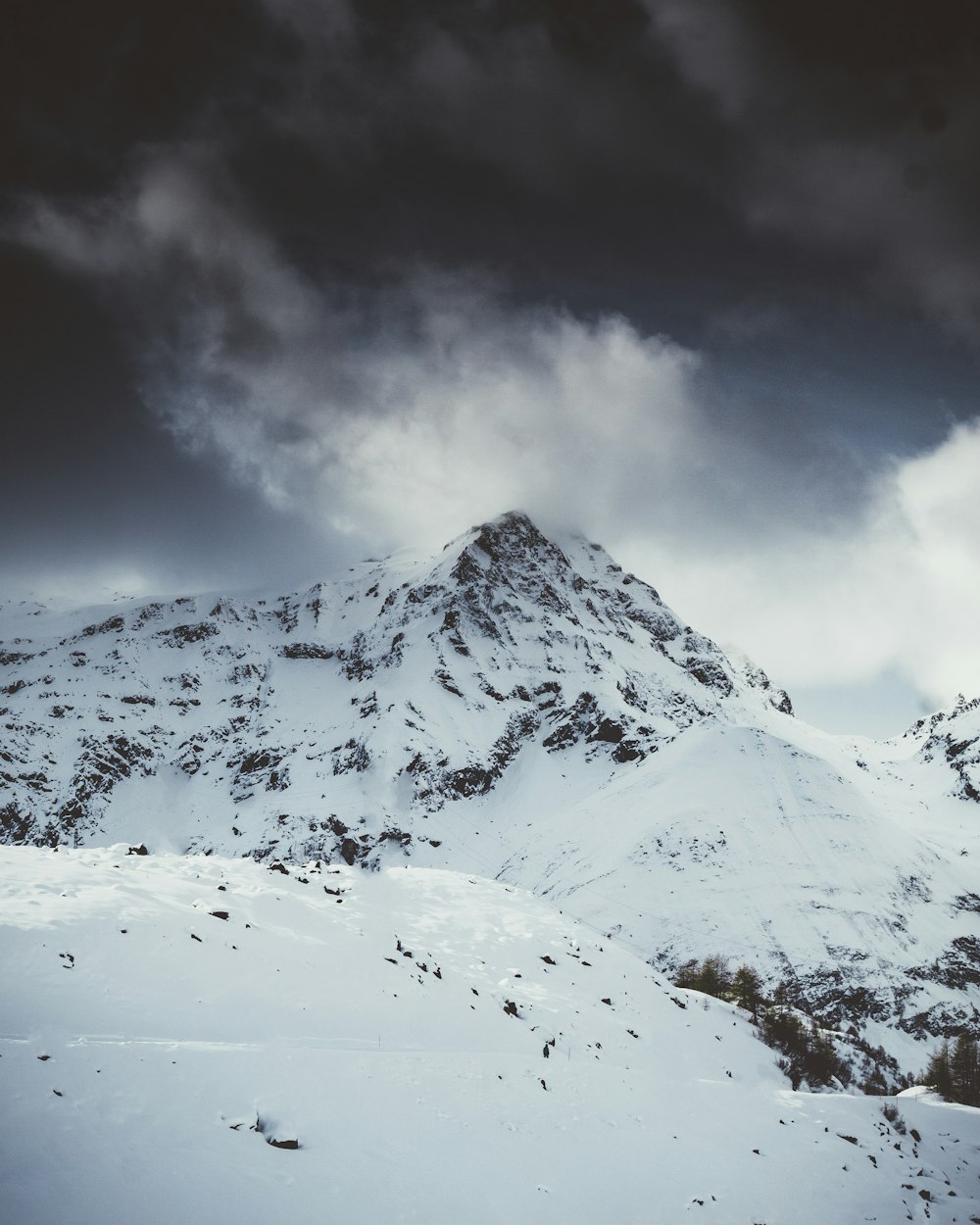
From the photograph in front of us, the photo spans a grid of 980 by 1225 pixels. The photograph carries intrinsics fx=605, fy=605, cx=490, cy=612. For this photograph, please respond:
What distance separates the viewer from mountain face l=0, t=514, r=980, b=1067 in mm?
68625

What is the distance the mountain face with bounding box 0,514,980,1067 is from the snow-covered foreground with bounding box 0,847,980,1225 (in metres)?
49.8

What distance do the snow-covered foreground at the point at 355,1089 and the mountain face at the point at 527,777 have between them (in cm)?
4980

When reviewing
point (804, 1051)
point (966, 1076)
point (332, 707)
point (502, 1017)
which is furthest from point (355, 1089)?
point (332, 707)

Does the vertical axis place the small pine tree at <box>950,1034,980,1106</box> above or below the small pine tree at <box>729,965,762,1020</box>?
below

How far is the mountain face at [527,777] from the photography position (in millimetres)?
68625

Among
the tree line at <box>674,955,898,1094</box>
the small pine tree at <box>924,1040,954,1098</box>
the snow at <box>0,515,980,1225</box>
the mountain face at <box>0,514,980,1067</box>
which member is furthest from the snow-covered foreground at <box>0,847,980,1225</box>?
the mountain face at <box>0,514,980,1067</box>

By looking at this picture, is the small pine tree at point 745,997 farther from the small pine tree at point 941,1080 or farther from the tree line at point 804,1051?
the small pine tree at point 941,1080

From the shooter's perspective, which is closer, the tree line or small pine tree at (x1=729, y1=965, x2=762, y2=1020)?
the tree line

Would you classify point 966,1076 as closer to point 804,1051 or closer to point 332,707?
point 804,1051

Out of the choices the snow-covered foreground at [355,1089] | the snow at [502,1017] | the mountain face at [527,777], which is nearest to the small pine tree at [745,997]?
the snow at [502,1017]

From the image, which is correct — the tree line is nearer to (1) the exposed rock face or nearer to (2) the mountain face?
(2) the mountain face

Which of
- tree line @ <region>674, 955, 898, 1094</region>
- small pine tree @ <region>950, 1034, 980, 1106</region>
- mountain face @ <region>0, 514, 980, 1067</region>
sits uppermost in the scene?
mountain face @ <region>0, 514, 980, 1067</region>

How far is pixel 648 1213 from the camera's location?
10992 millimetres

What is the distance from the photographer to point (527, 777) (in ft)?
428
